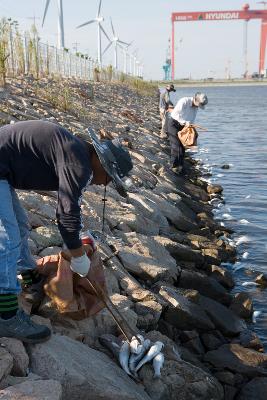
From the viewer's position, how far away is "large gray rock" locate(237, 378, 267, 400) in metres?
3.48

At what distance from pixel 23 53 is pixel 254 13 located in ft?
292

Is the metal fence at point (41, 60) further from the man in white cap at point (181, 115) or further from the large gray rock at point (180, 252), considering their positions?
the large gray rock at point (180, 252)

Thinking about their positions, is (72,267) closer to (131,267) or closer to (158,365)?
(158,365)

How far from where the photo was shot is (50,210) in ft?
15.3

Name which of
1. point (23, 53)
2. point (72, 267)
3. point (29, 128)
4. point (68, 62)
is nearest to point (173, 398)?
point (72, 267)

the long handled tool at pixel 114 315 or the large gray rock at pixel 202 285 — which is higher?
the long handled tool at pixel 114 315

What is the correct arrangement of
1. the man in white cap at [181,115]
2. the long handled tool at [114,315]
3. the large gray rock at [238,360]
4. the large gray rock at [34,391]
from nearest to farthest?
the large gray rock at [34,391]
the long handled tool at [114,315]
the large gray rock at [238,360]
the man in white cap at [181,115]

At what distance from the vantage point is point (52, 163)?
2.73 m

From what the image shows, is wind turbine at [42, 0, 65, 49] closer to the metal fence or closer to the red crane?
the metal fence

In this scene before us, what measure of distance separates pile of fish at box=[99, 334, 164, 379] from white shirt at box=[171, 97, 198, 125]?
21.3 ft

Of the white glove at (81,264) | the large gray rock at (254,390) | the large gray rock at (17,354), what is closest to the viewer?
the large gray rock at (17,354)

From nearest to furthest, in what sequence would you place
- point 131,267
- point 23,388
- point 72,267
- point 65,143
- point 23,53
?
point 23,388
point 65,143
point 72,267
point 131,267
point 23,53

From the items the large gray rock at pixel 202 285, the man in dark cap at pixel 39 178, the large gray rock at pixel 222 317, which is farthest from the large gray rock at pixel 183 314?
the man in dark cap at pixel 39 178

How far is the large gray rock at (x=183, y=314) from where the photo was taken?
404 centimetres
